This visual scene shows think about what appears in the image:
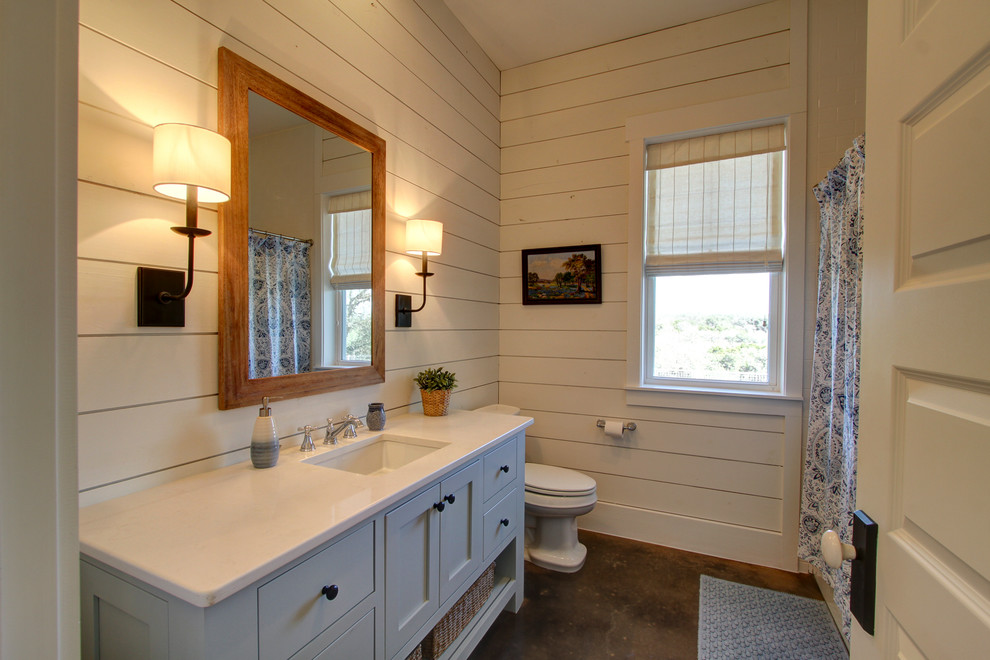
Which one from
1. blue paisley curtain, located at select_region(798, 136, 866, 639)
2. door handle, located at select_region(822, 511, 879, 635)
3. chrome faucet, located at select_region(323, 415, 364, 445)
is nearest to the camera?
door handle, located at select_region(822, 511, 879, 635)

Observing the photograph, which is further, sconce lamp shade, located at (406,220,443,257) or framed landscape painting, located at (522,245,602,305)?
framed landscape painting, located at (522,245,602,305)

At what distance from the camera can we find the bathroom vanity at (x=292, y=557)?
76 centimetres

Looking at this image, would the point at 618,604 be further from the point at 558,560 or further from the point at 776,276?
the point at 776,276

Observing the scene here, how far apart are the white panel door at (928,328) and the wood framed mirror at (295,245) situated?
1487 millimetres

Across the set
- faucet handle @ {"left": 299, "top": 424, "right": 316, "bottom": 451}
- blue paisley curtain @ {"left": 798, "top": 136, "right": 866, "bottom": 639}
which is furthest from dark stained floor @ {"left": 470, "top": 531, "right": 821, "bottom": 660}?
faucet handle @ {"left": 299, "top": 424, "right": 316, "bottom": 451}

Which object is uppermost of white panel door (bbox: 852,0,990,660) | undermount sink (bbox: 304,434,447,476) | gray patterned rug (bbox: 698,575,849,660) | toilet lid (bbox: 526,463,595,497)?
white panel door (bbox: 852,0,990,660)

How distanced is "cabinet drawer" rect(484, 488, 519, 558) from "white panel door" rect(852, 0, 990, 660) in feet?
3.83

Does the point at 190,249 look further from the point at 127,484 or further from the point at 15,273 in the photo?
the point at 15,273

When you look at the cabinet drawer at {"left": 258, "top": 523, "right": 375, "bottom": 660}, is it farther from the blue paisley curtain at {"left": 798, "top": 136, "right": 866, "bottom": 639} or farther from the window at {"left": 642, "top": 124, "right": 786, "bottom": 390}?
the window at {"left": 642, "top": 124, "right": 786, "bottom": 390}

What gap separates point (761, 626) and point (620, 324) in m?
1.59

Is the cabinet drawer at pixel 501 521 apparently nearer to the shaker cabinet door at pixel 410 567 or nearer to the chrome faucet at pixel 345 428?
the shaker cabinet door at pixel 410 567

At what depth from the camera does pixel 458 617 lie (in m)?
1.57

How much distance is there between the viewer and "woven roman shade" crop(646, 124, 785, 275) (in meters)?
2.38

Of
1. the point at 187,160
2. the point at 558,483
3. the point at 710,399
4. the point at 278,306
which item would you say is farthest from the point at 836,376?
the point at 187,160
